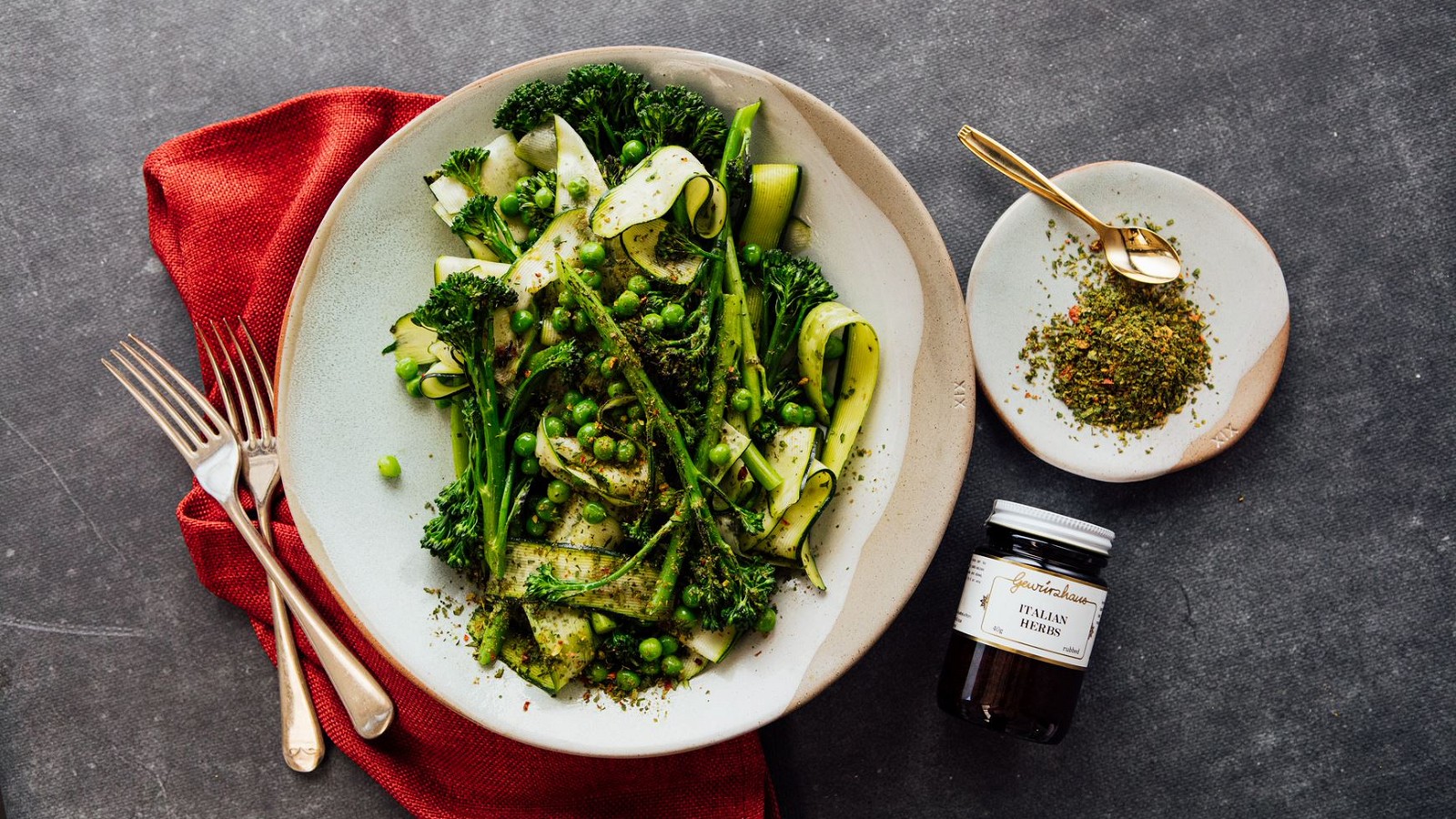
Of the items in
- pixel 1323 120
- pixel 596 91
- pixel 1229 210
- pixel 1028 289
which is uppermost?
pixel 596 91

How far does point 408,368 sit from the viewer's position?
287 centimetres

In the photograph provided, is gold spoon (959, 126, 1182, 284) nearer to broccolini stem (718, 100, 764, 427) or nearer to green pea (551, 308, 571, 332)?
broccolini stem (718, 100, 764, 427)

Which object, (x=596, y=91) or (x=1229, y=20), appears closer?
(x=596, y=91)

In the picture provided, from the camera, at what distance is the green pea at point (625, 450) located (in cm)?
264

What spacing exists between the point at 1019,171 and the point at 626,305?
64.7 inches

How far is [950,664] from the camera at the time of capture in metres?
3.06

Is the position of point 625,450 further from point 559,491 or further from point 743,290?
point 743,290

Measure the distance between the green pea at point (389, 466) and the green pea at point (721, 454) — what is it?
43.7 inches

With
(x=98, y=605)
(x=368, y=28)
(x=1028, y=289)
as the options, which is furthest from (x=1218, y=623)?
(x=98, y=605)

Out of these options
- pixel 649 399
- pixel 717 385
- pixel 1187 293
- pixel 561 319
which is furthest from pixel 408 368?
pixel 1187 293

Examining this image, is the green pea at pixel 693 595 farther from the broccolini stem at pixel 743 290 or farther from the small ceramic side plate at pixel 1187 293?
the small ceramic side plate at pixel 1187 293

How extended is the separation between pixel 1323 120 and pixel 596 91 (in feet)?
9.52

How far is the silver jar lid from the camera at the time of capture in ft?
9.47

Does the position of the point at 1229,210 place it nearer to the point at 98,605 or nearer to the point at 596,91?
the point at 596,91
